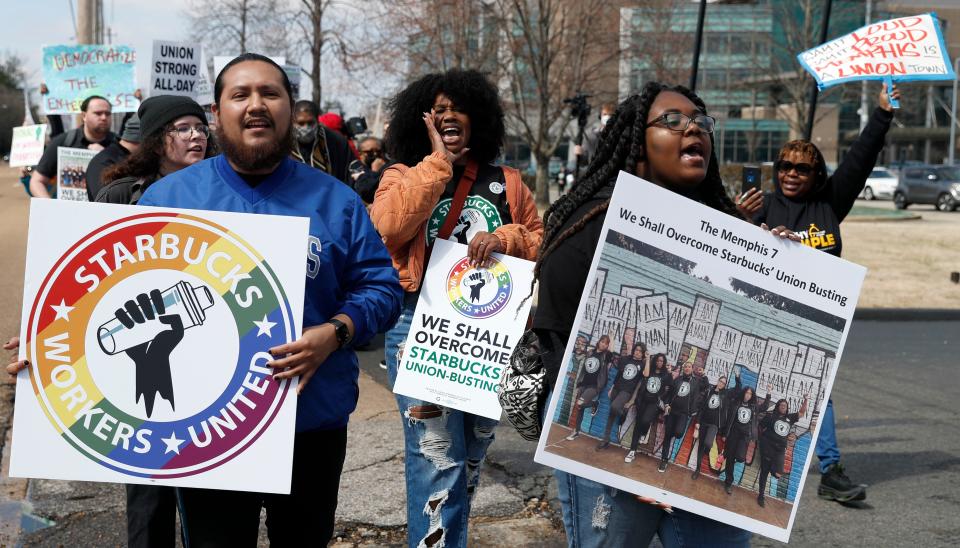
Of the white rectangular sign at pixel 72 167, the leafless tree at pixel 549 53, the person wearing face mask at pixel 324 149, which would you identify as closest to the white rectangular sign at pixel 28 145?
the white rectangular sign at pixel 72 167

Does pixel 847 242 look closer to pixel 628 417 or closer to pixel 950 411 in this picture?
pixel 950 411

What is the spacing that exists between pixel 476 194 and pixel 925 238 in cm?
2131

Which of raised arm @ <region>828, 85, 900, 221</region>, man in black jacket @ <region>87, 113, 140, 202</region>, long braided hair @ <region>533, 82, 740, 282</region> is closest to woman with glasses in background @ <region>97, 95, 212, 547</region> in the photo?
man in black jacket @ <region>87, 113, 140, 202</region>

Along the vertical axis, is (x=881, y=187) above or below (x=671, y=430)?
below

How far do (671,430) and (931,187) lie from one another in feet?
127

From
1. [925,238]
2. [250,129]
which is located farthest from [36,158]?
[925,238]

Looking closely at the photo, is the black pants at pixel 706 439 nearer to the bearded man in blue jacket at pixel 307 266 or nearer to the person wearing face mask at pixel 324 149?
the bearded man in blue jacket at pixel 307 266

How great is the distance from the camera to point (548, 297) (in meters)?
2.70

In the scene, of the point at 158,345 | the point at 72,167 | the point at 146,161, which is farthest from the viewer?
the point at 72,167

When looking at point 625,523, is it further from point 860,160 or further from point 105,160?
point 105,160

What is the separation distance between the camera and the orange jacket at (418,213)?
3.88 meters

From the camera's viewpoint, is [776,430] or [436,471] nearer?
[776,430]

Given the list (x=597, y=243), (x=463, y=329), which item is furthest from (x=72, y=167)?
(x=597, y=243)

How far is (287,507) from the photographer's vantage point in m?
2.93
